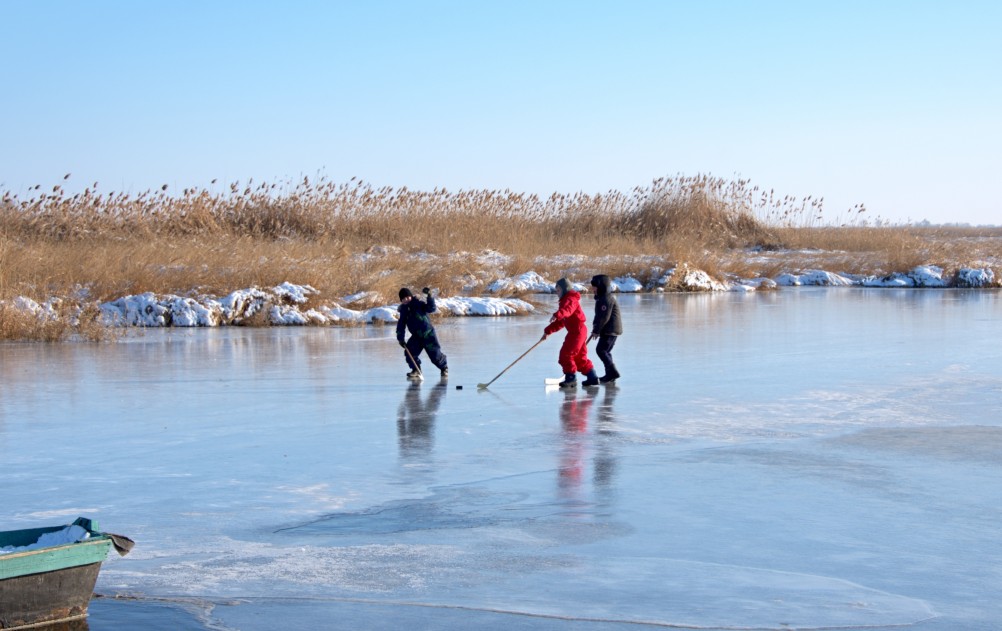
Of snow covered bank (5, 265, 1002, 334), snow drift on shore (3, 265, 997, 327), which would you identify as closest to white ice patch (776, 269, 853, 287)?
snow covered bank (5, 265, 1002, 334)

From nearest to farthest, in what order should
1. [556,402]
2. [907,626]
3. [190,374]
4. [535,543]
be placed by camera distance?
[907,626]
[535,543]
[556,402]
[190,374]

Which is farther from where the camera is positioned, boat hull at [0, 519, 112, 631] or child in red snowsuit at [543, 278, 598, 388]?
child in red snowsuit at [543, 278, 598, 388]

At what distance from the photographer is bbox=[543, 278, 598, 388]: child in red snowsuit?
10.9m

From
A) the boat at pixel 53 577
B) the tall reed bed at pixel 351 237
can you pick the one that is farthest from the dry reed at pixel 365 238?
the boat at pixel 53 577

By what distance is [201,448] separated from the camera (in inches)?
300

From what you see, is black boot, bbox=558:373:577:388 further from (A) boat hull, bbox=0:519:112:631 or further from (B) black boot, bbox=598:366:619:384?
(A) boat hull, bbox=0:519:112:631

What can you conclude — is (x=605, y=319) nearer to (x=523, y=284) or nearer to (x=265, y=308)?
(x=265, y=308)

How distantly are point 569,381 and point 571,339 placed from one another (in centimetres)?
42

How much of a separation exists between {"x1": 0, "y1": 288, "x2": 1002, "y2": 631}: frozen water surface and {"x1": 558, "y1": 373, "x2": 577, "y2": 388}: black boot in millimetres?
367

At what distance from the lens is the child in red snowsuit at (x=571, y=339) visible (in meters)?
10.9

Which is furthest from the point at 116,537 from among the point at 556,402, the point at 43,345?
the point at 43,345

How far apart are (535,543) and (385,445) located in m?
2.65

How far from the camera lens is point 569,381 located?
10.8 meters

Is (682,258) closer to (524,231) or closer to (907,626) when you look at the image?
(524,231)
